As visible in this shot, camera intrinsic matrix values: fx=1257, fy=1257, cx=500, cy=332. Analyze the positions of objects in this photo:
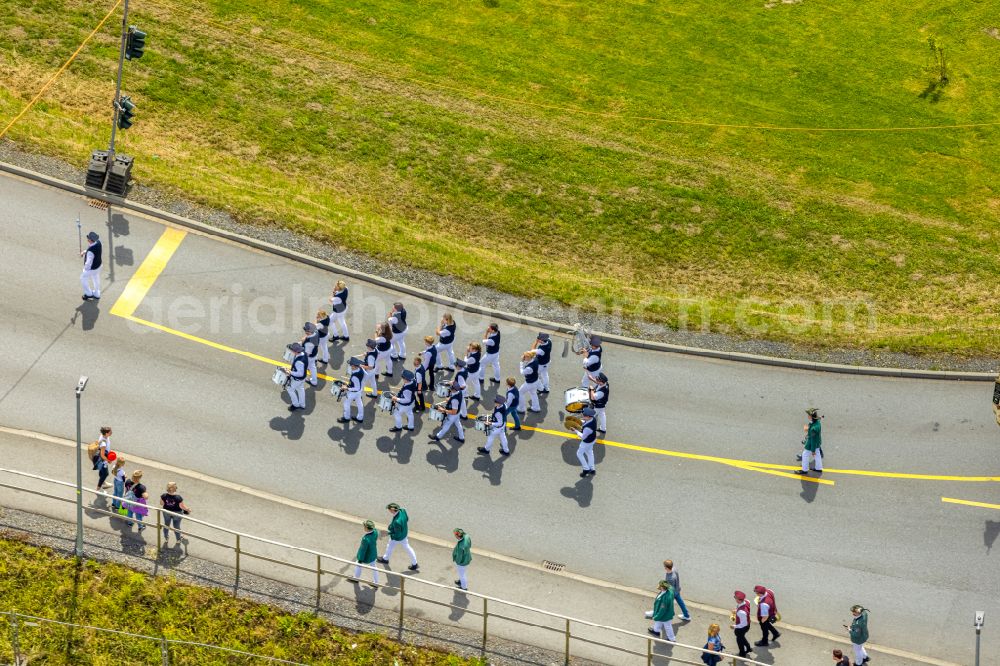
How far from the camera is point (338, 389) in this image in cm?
2783

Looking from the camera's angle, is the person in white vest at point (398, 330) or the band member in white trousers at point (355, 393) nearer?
the band member in white trousers at point (355, 393)

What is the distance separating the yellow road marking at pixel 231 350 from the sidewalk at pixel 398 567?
3.29m

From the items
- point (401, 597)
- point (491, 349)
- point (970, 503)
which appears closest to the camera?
point (401, 597)

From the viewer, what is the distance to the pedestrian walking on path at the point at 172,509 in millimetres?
24359

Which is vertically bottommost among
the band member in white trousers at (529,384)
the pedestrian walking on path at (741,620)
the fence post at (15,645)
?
the fence post at (15,645)

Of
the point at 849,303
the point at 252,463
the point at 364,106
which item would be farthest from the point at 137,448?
the point at 849,303

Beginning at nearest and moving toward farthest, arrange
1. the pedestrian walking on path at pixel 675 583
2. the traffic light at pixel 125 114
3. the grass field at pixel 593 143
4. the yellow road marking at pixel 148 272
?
1. the pedestrian walking on path at pixel 675 583
2. the yellow road marking at pixel 148 272
3. the traffic light at pixel 125 114
4. the grass field at pixel 593 143

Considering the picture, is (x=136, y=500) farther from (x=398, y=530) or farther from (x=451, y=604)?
(x=451, y=604)

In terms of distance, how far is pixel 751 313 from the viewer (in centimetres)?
3316

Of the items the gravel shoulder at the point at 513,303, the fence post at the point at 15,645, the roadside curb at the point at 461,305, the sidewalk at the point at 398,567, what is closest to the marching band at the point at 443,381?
the roadside curb at the point at 461,305

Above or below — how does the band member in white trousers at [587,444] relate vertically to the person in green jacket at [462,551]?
above

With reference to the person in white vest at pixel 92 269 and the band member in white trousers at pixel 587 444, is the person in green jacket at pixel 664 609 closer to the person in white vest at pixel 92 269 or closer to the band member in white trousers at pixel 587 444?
the band member in white trousers at pixel 587 444

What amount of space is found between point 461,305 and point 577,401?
14.8 feet

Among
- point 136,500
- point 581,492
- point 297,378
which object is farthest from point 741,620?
point 136,500
